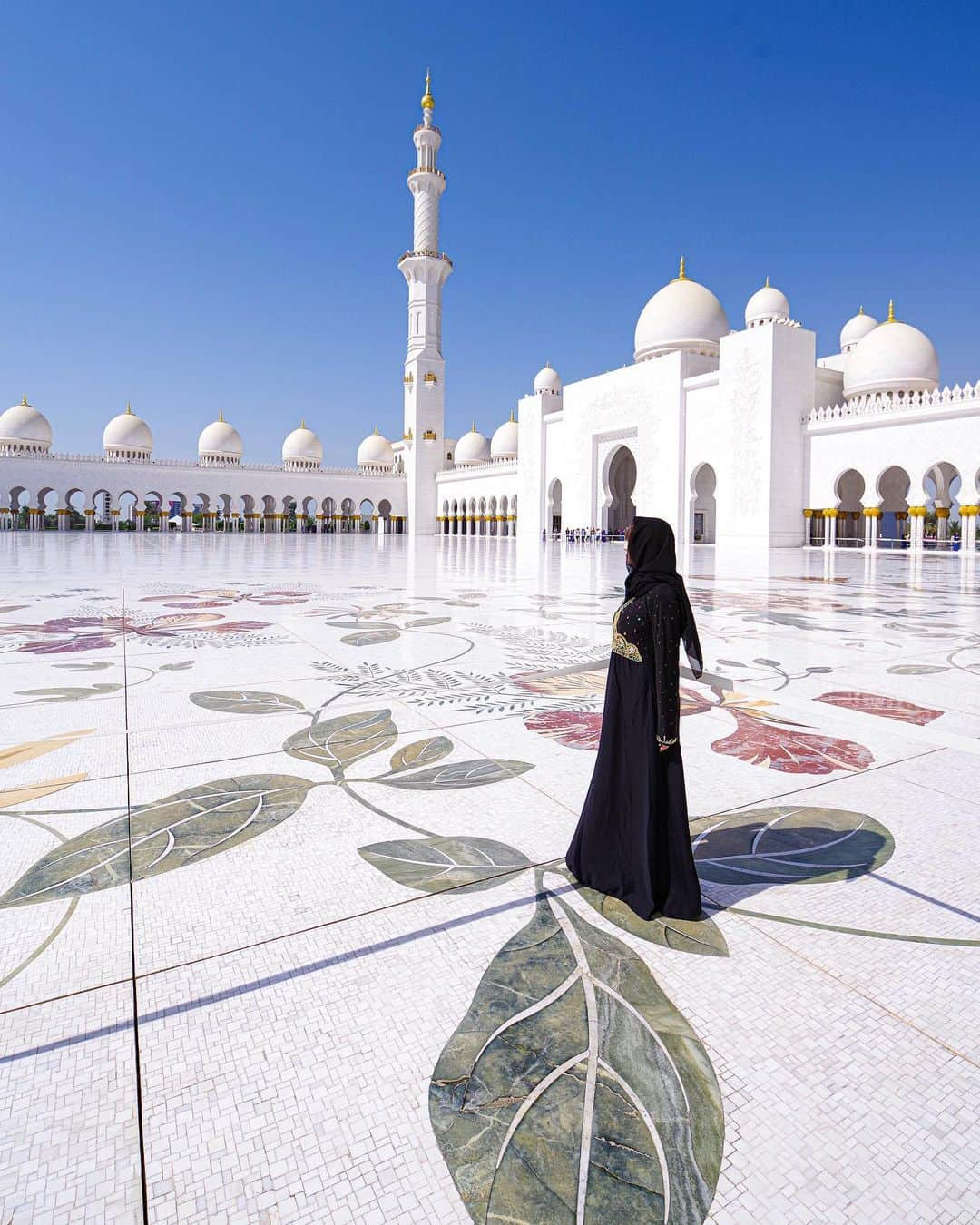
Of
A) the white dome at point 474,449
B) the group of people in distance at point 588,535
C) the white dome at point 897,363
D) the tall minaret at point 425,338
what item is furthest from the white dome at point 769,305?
the white dome at point 474,449

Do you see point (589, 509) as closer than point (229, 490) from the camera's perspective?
Yes

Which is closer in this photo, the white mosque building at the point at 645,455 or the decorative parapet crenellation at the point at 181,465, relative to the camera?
the white mosque building at the point at 645,455

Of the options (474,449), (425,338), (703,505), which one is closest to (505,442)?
(474,449)

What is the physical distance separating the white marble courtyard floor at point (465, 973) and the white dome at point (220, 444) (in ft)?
101

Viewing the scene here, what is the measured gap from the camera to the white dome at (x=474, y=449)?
3169cm

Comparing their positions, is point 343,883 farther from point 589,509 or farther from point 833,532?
point 589,509

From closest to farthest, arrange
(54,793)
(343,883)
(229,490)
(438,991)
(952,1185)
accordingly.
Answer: (952,1185)
(438,991)
(343,883)
(54,793)
(229,490)

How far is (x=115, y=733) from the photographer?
1876 millimetres

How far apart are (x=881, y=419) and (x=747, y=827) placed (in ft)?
48.6

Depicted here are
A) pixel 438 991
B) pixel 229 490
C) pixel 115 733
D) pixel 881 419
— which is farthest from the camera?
pixel 229 490

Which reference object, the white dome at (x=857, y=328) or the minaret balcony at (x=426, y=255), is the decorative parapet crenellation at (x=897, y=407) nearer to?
the white dome at (x=857, y=328)

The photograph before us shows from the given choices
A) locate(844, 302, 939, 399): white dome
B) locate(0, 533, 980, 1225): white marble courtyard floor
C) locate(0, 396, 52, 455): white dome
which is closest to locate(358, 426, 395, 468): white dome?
locate(0, 396, 52, 455): white dome

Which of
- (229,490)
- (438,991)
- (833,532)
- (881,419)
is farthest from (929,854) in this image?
(229,490)

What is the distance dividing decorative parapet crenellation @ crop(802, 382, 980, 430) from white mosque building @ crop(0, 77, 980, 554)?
0.11 ft
